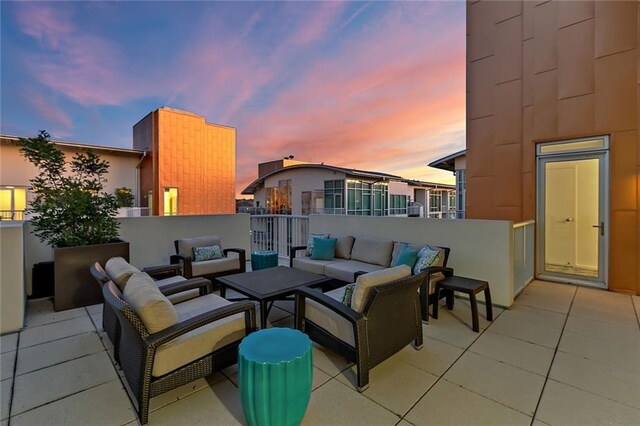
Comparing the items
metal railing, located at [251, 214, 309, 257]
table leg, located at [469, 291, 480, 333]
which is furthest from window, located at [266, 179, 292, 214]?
table leg, located at [469, 291, 480, 333]

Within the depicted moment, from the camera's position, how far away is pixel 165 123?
12.7 m

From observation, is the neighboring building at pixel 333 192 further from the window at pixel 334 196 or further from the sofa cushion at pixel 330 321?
the sofa cushion at pixel 330 321

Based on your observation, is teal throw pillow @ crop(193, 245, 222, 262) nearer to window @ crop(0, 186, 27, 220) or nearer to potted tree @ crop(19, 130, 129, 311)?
potted tree @ crop(19, 130, 129, 311)

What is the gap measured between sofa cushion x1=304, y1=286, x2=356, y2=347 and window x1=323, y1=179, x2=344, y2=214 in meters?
11.0

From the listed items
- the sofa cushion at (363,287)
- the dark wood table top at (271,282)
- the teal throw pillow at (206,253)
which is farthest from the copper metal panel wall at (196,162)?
the sofa cushion at (363,287)

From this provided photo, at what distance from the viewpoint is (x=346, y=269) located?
4371mm

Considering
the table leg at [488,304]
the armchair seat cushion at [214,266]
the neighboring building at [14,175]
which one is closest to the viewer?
the table leg at [488,304]

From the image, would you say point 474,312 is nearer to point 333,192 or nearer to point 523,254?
point 523,254

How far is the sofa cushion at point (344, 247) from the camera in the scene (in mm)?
5227

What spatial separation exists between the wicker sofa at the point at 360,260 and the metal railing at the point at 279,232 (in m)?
1.61

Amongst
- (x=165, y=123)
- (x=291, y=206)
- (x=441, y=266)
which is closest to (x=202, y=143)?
(x=165, y=123)

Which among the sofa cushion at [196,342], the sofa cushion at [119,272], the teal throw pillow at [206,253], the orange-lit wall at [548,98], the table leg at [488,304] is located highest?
the orange-lit wall at [548,98]

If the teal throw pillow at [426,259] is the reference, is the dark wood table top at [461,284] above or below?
below

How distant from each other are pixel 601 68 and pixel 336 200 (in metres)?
10.2
